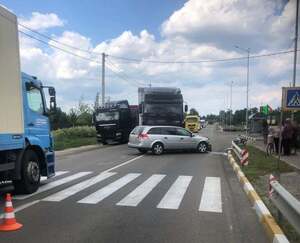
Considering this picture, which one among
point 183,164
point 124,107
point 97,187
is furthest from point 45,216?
point 124,107

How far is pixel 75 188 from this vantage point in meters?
12.2

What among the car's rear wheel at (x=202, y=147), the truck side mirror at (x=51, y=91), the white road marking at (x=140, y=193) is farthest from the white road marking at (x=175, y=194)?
the car's rear wheel at (x=202, y=147)

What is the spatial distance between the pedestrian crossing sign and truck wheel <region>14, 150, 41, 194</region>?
6030 millimetres

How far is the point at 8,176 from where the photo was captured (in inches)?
423

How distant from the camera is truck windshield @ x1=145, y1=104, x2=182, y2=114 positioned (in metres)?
31.6

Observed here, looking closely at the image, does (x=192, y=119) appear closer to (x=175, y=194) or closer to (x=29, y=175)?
(x=175, y=194)

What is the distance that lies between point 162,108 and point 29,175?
822 inches

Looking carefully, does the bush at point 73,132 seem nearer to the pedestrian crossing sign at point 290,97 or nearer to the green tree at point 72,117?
the green tree at point 72,117

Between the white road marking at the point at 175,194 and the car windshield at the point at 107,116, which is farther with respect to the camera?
the car windshield at the point at 107,116

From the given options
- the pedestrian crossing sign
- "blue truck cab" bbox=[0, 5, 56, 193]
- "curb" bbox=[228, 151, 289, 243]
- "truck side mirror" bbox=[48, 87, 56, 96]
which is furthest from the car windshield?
the pedestrian crossing sign

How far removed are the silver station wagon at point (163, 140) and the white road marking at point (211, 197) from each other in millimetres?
11338

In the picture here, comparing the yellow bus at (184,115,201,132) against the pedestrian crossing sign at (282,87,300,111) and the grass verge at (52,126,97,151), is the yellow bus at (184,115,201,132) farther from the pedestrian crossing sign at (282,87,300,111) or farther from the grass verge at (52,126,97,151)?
the pedestrian crossing sign at (282,87,300,111)

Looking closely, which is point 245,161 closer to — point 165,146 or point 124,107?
point 165,146

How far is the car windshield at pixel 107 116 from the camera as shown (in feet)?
124
